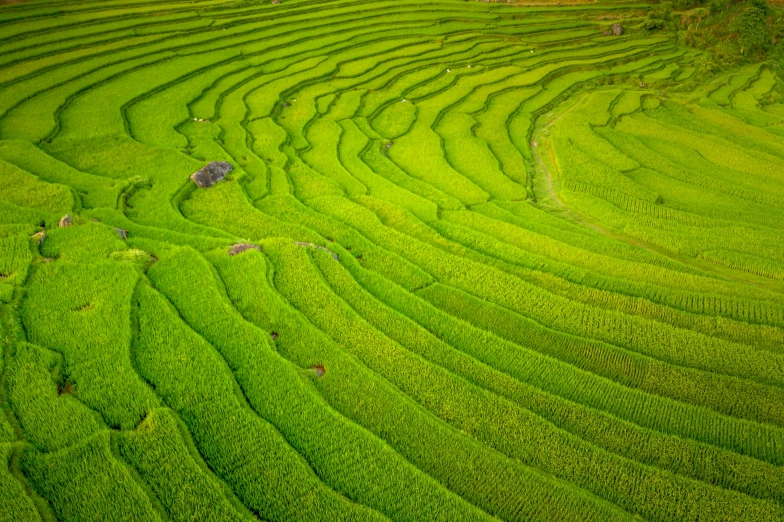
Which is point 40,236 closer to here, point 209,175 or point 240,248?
point 240,248

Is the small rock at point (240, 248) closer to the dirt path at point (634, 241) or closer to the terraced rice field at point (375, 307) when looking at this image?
the terraced rice field at point (375, 307)

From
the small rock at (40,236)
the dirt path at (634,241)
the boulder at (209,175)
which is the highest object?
the small rock at (40,236)

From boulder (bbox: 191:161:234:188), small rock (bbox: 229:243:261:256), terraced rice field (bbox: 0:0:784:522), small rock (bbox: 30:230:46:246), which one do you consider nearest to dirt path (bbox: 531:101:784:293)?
terraced rice field (bbox: 0:0:784:522)

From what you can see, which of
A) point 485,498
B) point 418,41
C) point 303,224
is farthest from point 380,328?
point 418,41

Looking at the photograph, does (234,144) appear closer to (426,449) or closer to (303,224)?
(303,224)

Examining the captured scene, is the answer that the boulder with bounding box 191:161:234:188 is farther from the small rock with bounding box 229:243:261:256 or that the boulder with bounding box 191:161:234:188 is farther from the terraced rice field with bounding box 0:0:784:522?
→ the small rock with bounding box 229:243:261:256

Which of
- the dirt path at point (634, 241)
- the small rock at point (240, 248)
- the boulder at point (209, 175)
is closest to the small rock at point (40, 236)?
the small rock at point (240, 248)

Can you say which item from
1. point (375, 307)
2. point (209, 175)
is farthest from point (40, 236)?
point (375, 307)
